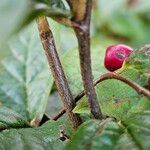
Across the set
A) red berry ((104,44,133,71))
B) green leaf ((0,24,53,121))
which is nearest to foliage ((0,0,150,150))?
green leaf ((0,24,53,121))

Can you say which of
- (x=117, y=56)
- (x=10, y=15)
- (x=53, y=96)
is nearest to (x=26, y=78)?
(x=53, y=96)

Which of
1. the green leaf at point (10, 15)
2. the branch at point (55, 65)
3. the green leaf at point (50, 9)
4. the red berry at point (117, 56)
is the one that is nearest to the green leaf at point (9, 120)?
the branch at point (55, 65)

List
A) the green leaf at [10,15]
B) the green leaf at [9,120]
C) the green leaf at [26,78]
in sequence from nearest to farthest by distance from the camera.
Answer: the green leaf at [10,15] < the green leaf at [9,120] < the green leaf at [26,78]

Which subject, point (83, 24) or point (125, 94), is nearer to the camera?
point (83, 24)

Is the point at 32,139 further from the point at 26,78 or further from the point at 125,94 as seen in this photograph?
the point at 26,78

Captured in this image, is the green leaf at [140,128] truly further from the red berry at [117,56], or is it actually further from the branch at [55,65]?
the red berry at [117,56]

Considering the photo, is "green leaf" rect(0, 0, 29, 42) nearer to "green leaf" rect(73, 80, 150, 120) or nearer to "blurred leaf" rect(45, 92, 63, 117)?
"green leaf" rect(73, 80, 150, 120)

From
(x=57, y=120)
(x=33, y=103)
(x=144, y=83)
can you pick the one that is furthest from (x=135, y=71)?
(x=33, y=103)
